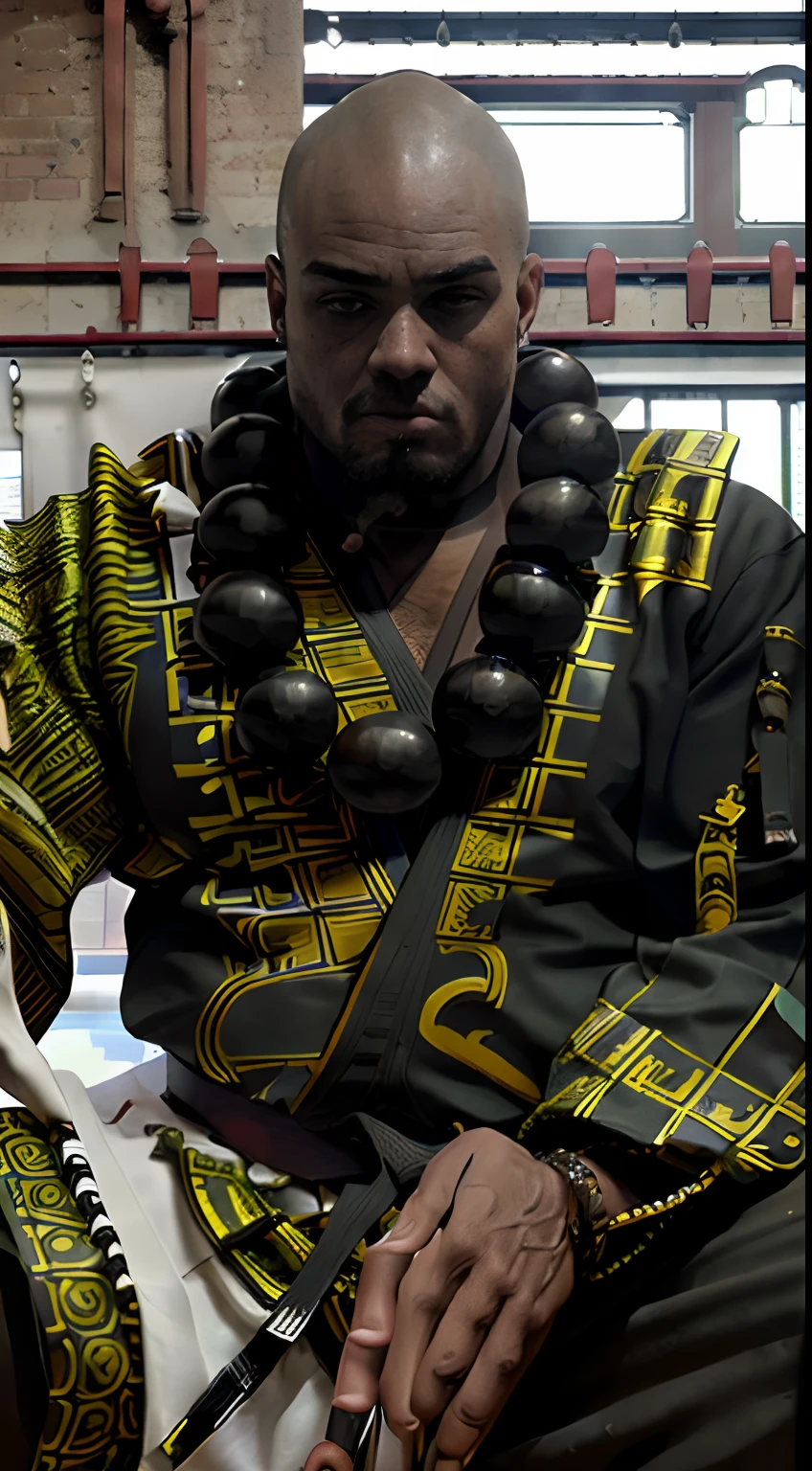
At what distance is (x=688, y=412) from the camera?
7.68 ft

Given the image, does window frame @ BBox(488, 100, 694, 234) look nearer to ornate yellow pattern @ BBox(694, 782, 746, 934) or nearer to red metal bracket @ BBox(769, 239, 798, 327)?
red metal bracket @ BBox(769, 239, 798, 327)

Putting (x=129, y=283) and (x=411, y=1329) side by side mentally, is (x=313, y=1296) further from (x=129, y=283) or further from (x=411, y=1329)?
(x=129, y=283)

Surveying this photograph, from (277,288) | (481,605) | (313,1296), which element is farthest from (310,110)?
(313,1296)

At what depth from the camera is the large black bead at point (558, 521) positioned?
1004 millimetres

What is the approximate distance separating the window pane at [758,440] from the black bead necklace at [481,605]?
34.4 inches

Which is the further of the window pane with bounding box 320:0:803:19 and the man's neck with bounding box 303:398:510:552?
the window pane with bounding box 320:0:803:19

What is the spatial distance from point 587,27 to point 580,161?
204mm

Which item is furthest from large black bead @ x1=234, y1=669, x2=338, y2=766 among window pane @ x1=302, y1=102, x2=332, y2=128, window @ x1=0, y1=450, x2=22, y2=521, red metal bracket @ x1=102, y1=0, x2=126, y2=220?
red metal bracket @ x1=102, y1=0, x2=126, y2=220

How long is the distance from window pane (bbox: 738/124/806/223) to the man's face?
4.60ft

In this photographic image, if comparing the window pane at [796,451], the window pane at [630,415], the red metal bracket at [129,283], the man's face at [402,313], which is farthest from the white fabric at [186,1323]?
the red metal bracket at [129,283]

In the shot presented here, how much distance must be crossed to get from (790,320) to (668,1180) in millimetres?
1974

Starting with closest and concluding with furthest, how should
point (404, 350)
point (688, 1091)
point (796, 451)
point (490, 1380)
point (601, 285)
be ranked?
point (490, 1380) → point (688, 1091) → point (404, 350) → point (796, 451) → point (601, 285)

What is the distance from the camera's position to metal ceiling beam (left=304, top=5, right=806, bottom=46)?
1951 mm

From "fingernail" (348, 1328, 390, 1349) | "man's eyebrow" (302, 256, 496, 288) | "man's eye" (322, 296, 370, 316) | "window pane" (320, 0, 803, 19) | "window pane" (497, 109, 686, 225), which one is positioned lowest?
"fingernail" (348, 1328, 390, 1349)
